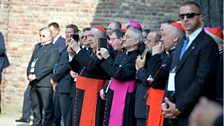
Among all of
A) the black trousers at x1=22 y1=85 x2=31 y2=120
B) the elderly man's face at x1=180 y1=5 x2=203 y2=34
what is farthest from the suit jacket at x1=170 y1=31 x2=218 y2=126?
the black trousers at x1=22 y1=85 x2=31 y2=120

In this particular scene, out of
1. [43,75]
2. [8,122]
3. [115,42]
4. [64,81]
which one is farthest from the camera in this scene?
[8,122]

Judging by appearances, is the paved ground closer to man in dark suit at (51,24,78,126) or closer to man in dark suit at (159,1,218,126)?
man in dark suit at (51,24,78,126)

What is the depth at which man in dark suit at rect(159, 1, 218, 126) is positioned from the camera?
4051 mm

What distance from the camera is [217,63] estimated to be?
13.4 feet

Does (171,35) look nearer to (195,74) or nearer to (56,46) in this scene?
(195,74)

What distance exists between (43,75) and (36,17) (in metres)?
2.68

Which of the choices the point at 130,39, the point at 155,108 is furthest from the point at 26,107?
the point at 155,108

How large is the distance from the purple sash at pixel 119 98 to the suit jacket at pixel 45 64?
3.11 meters

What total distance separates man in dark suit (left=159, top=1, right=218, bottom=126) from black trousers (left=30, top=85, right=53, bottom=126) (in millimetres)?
4964

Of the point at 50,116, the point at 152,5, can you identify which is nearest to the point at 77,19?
the point at 152,5

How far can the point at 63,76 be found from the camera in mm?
8211

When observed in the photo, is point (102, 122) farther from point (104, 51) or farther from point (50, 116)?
point (50, 116)

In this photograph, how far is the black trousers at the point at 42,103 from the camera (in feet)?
29.6

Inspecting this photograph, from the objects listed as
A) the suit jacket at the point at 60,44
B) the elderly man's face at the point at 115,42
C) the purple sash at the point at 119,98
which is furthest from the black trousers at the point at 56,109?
the purple sash at the point at 119,98
